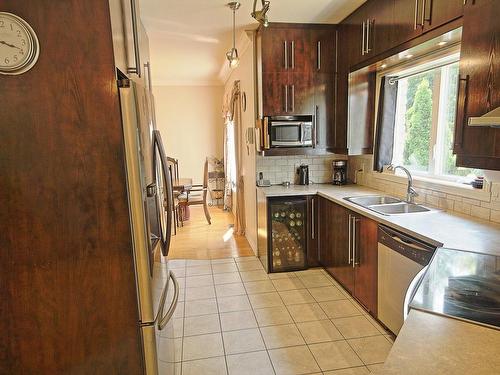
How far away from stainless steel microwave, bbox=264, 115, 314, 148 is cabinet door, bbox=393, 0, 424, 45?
1.21 metres

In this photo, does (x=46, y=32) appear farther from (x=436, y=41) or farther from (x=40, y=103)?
(x=436, y=41)

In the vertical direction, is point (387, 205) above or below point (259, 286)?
above

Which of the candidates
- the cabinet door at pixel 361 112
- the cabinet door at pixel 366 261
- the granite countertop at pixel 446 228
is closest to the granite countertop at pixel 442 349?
the granite countertop at pixel 446 228

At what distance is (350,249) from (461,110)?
1.41 m

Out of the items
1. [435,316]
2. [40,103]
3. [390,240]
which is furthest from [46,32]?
[390,240]

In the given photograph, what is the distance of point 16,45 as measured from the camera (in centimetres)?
114

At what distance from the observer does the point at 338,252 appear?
3053mm

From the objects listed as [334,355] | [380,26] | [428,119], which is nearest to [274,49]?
[380,26]

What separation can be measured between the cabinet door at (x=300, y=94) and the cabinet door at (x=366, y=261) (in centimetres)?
136

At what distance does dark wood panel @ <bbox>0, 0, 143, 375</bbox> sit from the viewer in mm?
1188

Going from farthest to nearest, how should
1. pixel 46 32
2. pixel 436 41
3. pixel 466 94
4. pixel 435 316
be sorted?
1. pixel 436 41
2. pixel 466 94
3. pixel 46 32
4. pixel 435 316

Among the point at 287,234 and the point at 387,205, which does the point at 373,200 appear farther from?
the point at 287,234

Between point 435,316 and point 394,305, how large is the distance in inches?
46.3

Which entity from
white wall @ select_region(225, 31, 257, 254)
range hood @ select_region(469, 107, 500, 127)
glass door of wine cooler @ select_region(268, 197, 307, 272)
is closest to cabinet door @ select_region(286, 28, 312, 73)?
white wall @ select_region(225, 31, 257, 254)
